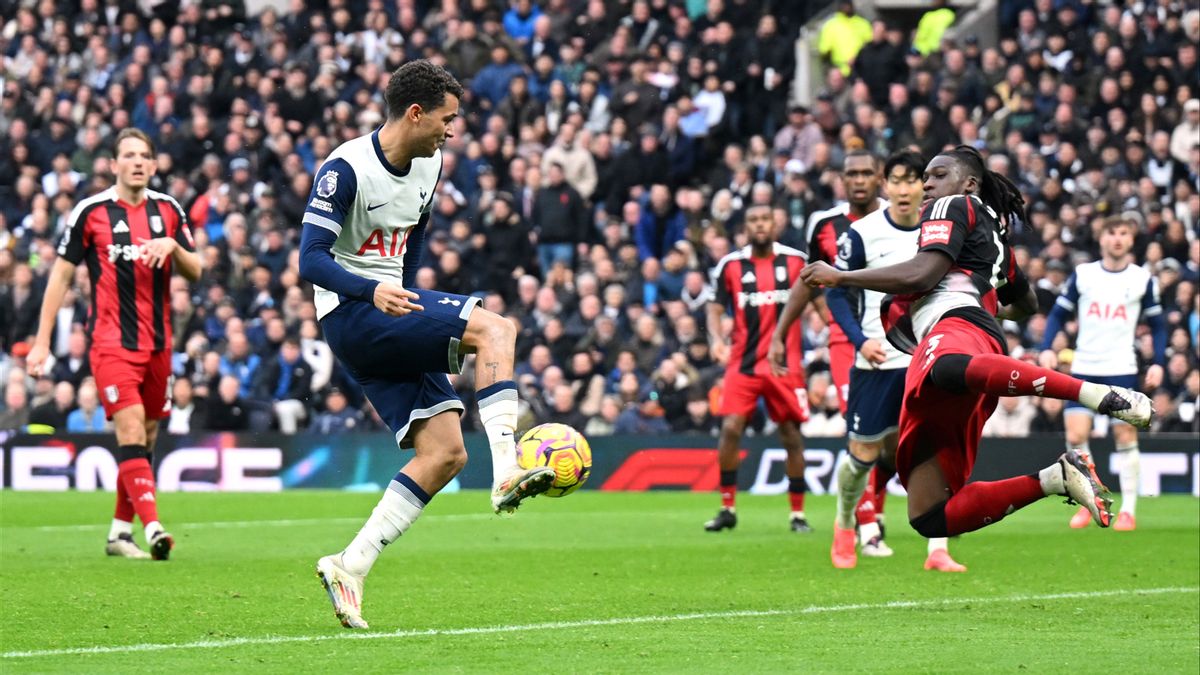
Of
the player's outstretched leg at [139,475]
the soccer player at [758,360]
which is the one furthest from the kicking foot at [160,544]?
the soccer player at [758,360]

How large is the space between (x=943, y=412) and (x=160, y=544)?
5429 millimetres

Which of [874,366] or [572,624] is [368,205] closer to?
[572,624]

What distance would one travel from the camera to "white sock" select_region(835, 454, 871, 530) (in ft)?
37.7

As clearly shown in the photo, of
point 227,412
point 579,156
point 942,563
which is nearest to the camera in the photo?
point 942,563

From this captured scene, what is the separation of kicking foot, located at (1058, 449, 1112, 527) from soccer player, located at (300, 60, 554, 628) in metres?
2.27

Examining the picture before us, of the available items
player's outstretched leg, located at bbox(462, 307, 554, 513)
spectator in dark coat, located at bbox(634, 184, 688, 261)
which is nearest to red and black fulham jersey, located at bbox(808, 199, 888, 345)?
player's outstretched leg, located at bbox(462, 307, 554, 513)

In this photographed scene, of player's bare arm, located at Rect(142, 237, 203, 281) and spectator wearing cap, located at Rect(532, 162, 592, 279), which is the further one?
spectator wearing cap, located at Rect(532, 162, 592, 279)

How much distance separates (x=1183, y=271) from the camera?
1920 cm

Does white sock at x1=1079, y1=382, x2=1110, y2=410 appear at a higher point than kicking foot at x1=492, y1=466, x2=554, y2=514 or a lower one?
higher

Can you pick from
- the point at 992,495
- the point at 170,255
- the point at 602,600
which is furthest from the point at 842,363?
the point at 992,495

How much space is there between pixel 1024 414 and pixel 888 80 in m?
5.76

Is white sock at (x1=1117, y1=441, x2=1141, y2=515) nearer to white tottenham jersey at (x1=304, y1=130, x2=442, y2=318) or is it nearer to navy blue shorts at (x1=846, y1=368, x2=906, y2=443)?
navy blue shorts at (x1=846, y1=368, x2=906, y2=443)

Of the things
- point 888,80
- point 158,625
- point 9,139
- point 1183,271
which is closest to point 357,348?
point 158,625

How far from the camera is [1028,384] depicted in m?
7.80
